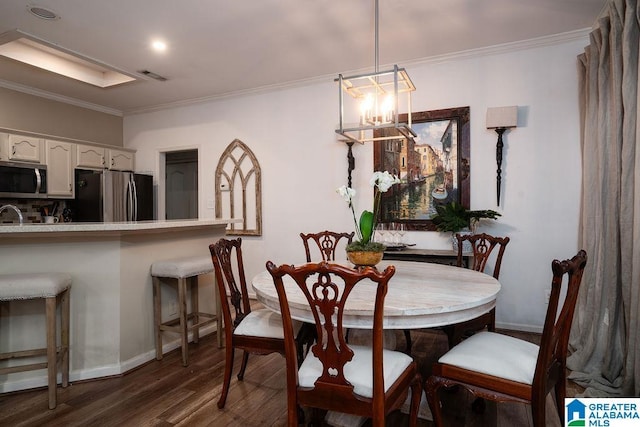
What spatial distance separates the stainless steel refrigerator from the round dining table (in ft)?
11.6

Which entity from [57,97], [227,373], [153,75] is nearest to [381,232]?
[227,373]

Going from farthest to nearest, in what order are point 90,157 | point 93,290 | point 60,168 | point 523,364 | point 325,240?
point 90,157
point 60,168
point 325,240
point 93,290
point 523,364

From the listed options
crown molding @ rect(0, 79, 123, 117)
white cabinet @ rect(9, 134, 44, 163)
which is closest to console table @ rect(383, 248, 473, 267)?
white cabinet @ rect(9, 134, 44, 163)

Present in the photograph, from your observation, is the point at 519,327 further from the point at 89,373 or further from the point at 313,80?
the point at 89,373

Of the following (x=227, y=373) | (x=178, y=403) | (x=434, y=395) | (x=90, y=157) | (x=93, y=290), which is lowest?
(x=178, y=403)

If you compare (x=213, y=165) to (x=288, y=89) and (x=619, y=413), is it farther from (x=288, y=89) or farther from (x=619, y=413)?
(x=619, y=413)

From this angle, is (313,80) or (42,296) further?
(313,80)

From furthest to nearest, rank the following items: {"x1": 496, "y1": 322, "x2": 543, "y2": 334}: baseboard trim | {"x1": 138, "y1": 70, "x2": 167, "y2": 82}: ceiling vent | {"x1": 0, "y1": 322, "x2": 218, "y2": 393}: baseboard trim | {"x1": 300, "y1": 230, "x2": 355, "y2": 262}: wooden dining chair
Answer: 1. {"x1": 138, "y1": 70, "x2": 167, "y2": 82}: ceiling vent
2. {"x1": 496, "y1": 322, "x2": 543, "y2": 334}: baseboard trim
3. {"x1": 300, "y1": 230, "x2": 355, "y2": 262}: wooden dining chair
4. {"x1": 0, "y1": 322, "x2": 218, "y2": 393}: baseboard trim

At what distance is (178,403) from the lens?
7.00 feet

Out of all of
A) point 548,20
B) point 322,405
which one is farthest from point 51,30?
point 548,20

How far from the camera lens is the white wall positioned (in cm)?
321

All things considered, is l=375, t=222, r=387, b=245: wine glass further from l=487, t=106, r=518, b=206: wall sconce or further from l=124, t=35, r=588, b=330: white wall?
l=487, t=106, r=518, b=206: wall sconce

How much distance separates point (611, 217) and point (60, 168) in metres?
5.57

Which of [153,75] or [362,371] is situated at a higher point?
[153,75]
